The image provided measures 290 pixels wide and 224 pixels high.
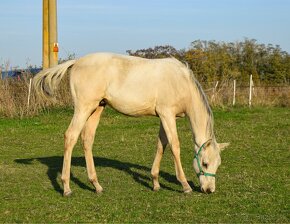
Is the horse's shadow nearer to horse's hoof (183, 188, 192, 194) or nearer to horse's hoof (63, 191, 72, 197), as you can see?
horse's hoof (183, 188, 192, 194)

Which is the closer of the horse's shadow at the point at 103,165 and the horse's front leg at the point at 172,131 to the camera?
the horse's front leg at the point at 172,131

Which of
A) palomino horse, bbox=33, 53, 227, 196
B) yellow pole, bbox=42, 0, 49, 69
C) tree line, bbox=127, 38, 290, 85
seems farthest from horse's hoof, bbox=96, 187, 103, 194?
tree line, bbox=127, 38, 290, 85

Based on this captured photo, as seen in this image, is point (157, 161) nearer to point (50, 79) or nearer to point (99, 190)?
point (99, 190)

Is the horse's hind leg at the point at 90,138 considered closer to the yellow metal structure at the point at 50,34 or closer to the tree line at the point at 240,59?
the yellow metal structure at the point at 50,34

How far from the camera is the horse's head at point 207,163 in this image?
28.0 feet

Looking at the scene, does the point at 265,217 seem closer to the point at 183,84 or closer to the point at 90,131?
the point at 183,84

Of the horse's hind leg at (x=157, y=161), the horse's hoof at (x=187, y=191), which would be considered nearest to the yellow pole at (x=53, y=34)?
the horse's hind leg at (x=157, y=161)

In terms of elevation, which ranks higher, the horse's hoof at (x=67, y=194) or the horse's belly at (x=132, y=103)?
the horse's belly at (x=132, y=103)

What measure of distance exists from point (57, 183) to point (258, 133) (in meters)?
7.97

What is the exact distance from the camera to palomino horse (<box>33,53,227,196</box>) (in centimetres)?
863

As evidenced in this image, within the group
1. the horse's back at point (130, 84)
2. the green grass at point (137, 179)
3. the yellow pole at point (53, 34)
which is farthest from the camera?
the yellow pole at point (53, 34)

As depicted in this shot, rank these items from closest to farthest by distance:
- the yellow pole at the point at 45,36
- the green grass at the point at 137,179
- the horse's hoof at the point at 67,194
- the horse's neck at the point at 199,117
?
1. the green grass at the point at 137,179
2. the horse's hoof at the point at 67,194
3. the horse's neck at the point at 199,117
4. the yellow pole at the point at 45,36

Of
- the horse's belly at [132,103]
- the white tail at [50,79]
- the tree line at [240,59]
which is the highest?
the white tail at [50,79]

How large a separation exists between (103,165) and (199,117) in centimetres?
319
